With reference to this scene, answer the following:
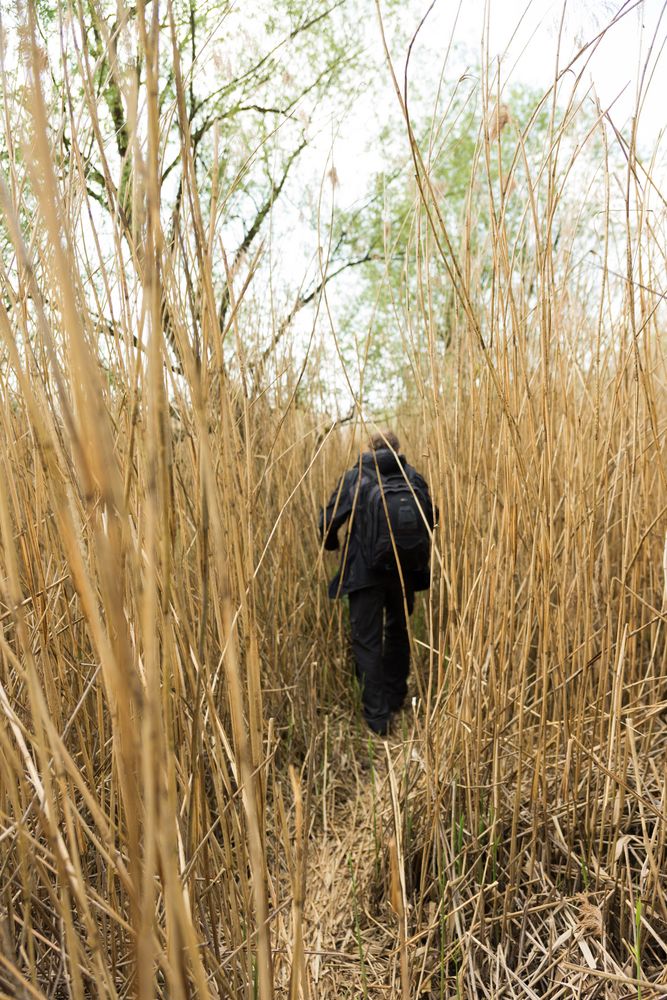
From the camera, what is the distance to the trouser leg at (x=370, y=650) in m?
1.80

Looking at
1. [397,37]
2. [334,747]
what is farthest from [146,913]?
[397,37]

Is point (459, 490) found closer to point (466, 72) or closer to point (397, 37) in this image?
point (466, 72)

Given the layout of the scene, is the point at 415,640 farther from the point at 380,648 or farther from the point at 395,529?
the point at 380,648

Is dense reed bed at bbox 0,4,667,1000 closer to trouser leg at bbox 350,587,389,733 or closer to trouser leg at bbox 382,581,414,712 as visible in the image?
trouser leg at bbox 350,587,389,733

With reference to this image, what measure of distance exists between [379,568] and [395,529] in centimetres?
18

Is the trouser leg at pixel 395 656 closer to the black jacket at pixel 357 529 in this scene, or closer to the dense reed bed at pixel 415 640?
the black jacket at pixel 357 529

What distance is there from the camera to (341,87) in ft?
10.9

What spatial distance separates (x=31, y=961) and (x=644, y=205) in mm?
1036

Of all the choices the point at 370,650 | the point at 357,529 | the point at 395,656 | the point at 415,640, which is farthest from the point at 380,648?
the point at 415,640

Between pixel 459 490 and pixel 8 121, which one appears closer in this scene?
pixel 8 121

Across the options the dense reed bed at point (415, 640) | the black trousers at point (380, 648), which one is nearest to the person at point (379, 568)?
the black trousers at point (380, 648)

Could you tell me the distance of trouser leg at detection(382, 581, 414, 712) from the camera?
2.00 m

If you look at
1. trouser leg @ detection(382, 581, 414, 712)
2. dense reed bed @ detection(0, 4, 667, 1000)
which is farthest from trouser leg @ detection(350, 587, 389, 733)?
dense reed bed @ detection(0, 4, 667, 1000)

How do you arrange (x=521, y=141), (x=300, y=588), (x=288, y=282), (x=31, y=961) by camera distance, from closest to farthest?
(x=31, y=961), (x=521, y=141), (x=288, y=282), (x=300, y=588)
